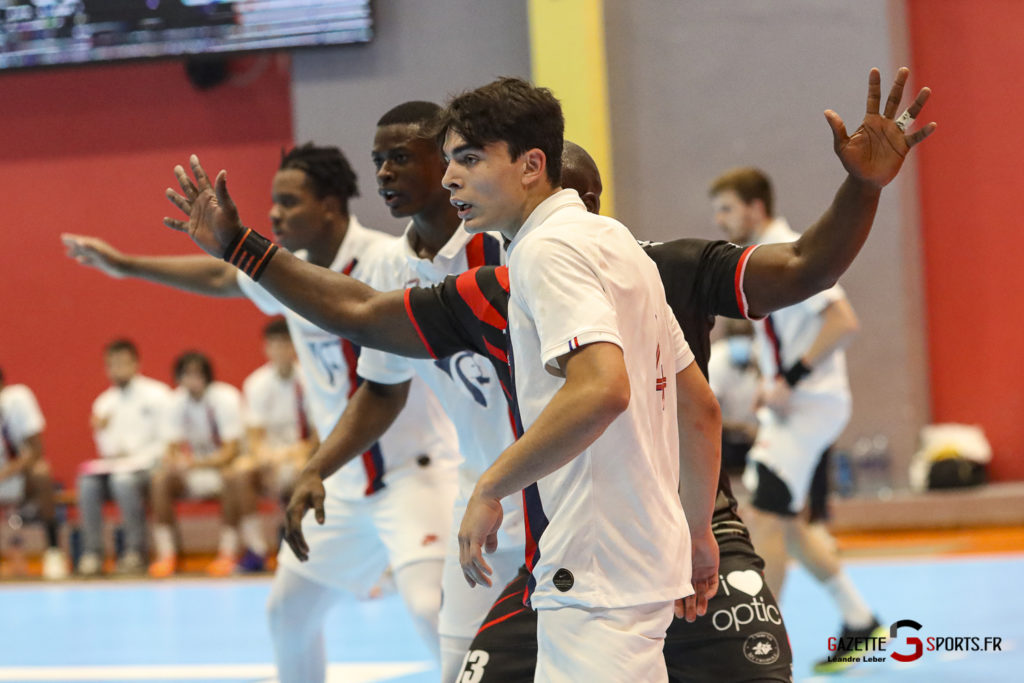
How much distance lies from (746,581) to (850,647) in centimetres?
297

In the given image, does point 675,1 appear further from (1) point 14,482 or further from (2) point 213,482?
(1) point 14,482

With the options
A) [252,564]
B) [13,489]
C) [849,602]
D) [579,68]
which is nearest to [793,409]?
[849,602]

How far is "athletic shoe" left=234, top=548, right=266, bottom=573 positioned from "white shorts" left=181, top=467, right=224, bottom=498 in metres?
0.76

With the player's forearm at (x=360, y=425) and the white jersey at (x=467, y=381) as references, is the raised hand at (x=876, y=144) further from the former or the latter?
the player's forearm at (x=360, y=425)

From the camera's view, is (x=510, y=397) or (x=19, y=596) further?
(x=19, y=596)

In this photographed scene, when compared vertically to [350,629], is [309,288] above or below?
above

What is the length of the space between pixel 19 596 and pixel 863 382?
669 centimetres

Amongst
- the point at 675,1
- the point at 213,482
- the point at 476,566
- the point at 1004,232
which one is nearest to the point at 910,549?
the point at 1004,232

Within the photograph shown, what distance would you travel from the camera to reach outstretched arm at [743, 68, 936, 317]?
2885 mm

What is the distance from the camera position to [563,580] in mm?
2367

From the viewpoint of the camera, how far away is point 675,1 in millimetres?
10180

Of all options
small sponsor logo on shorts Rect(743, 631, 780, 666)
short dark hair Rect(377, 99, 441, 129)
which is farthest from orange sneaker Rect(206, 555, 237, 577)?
small sponsor logo on shorts Rect(743, 631, 780, 666)

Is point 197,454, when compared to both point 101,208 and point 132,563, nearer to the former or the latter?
point 132,563

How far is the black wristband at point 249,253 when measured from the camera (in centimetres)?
295
